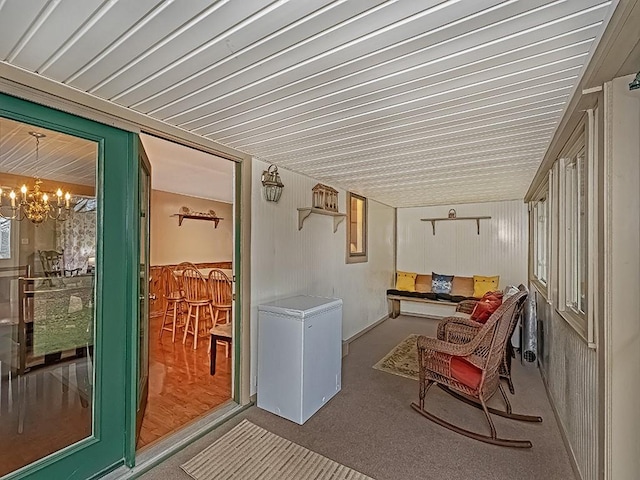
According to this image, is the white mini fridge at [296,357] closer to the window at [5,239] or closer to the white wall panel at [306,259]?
the white wall panel at [306,259]

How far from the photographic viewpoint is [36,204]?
1.82 m

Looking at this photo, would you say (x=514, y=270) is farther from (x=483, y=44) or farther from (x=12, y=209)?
(x=12, y=209)

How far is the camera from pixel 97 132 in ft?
6.05

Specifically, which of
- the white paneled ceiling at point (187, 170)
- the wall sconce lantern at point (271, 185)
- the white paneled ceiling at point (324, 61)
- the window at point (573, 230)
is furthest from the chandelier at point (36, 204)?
the window at point (573, 230)

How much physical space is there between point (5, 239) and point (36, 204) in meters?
0.24

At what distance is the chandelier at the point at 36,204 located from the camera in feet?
5.72

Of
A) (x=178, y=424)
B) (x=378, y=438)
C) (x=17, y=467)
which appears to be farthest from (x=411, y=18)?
(x=178, y=424)

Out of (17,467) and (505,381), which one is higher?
(17,467)

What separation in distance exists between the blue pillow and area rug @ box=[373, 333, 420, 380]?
1735 millimetres

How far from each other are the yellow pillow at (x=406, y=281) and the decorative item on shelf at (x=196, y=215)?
4.00 metres

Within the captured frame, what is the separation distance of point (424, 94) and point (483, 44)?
43cm

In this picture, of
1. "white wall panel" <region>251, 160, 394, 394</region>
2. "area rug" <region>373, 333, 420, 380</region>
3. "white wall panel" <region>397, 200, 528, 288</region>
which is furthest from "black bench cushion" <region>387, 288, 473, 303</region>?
"area rug" <region>373, 333, 420, 380</region>

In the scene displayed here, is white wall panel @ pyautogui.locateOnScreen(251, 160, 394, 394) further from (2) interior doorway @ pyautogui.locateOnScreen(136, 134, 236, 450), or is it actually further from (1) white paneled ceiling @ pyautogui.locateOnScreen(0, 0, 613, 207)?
(1) white paneled ceiling @ pyautogui.locateOnScreen(0, 0, 613, 207)

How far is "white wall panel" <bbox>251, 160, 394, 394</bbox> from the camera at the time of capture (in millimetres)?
2961
